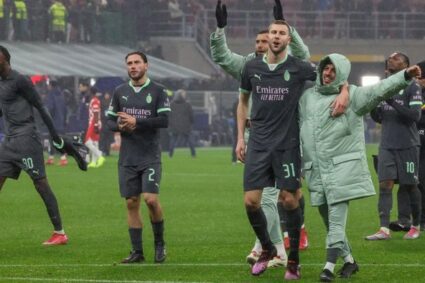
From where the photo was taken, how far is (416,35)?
59.6 metres

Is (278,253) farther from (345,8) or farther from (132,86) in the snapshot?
(345,8)

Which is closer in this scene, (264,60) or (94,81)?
(264,60)

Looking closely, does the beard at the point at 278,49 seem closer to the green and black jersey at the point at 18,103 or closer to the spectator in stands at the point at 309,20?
the green and black jersey at the point at 18,103

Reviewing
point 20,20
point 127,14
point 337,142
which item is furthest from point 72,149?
point 127,14

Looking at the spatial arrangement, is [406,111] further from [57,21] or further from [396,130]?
[57,21]

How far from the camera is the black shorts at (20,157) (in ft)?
50.2

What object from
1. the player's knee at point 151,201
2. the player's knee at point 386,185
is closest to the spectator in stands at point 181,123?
the player's knee at point 386,185

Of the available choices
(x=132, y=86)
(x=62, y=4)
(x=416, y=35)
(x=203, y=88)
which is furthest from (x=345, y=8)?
(x=132, y=86)

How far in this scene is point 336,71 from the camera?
1216 centimetres

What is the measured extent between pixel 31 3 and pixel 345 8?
1483 centimetres

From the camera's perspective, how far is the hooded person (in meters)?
12.1

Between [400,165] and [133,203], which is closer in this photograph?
[133,203]

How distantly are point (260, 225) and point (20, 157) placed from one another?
3.71 meters

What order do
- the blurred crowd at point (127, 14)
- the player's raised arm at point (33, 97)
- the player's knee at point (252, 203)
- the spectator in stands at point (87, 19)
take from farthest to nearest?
the spectator in stands at point (87, 19), the blurred crowd at point (127, 14), the player's raised arm at point (33, 97), the player's knee at point (252, 203)
